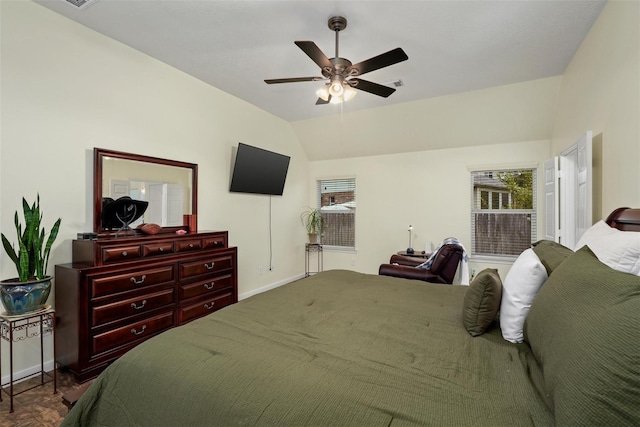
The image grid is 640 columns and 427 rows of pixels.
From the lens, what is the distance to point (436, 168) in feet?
16.1

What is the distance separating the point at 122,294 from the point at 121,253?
34 centimetres

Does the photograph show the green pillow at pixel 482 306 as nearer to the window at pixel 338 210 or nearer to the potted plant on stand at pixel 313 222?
the window at pixel 338 210

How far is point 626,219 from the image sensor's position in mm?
1739

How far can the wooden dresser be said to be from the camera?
2238mm

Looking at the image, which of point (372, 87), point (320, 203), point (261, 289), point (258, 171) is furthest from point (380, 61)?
point (320, 203)

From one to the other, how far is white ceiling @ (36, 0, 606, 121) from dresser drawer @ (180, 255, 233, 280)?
83.0 inches

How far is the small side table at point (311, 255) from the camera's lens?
579cm

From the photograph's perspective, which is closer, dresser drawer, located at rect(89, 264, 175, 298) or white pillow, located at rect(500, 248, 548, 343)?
white pillow, located at rect(500, 248, 548, 343)

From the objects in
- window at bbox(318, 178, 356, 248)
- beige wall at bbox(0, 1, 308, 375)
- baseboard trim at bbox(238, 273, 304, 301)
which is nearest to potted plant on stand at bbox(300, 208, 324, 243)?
window at bbox(318, 178, 356, 248)

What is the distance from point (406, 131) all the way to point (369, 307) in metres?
3.64

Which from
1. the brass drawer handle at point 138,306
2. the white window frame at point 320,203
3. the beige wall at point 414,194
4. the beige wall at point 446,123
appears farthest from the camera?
the white window frame at point 320,203

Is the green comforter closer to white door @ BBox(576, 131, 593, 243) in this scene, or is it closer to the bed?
the bed

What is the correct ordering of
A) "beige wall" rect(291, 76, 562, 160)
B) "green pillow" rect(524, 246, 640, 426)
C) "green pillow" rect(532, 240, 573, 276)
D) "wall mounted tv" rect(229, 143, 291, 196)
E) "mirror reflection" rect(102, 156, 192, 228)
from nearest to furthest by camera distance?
"green pillow" rect(524, 246, 640, 426) < "green pillow" rect(532, 240, 573, 276) < "mirror reflection" rect(102, 156, 192, 228) < "beige wall" rect(291, 76, 562, 160) < "wall mounted tv" rect(229, 143, 291, 196)

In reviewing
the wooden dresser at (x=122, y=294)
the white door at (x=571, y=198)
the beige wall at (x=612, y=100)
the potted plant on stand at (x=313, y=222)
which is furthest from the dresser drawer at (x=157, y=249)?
the white door at (x=571, y=198)
